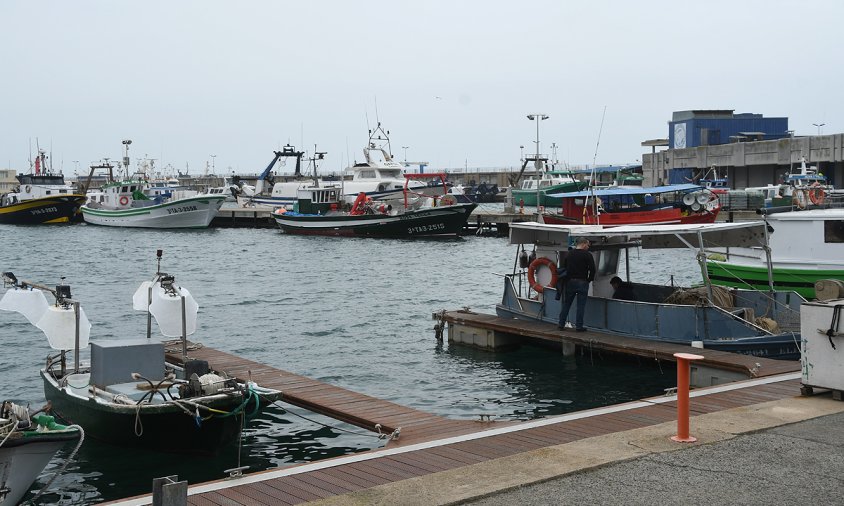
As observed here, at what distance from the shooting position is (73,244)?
57500 mm

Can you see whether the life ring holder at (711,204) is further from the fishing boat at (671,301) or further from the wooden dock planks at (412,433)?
the wooden dock planks at (412,433)

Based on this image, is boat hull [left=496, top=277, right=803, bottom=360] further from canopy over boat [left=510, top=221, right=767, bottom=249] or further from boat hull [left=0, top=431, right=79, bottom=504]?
boat hull [left=0, top=431, right=79, bottom=504]

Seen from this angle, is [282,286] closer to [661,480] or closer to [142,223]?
[661,480]

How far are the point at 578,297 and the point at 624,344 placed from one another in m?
1.51

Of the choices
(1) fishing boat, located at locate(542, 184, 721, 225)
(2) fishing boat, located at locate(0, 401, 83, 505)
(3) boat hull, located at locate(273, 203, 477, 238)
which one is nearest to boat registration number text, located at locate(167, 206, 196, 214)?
(3) boat hull, located at locate(273, 203, 477, 238)

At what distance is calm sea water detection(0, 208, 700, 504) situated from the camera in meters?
13.2

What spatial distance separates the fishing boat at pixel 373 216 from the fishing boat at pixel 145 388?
4164cm

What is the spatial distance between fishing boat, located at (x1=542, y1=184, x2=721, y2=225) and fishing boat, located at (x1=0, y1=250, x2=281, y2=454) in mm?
27527

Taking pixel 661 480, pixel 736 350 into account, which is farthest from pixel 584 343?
pixel 661 480

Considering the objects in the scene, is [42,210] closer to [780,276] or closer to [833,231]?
[780,276]

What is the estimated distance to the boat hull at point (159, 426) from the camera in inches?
467

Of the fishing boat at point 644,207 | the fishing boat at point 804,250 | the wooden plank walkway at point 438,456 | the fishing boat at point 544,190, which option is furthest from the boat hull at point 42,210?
the wooden plank walkway at point 438,456

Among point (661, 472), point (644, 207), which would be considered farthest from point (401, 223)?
point (661, 472)

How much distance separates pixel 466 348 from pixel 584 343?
152 inches
